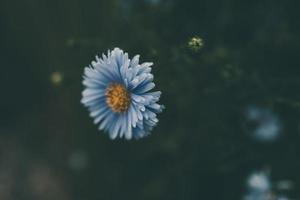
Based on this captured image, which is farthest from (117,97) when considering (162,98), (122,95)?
(162,98)

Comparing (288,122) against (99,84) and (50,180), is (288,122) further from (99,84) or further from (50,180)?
(50,180)

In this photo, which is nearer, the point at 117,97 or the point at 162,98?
the point at 117,97

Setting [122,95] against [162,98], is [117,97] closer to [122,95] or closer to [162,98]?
[122,95]

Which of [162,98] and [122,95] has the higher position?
[162,98]

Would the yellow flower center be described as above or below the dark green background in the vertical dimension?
below

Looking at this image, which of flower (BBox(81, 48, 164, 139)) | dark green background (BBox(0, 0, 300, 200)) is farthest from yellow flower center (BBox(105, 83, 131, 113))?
dark green background (BBox(0, 0, 300, 200))

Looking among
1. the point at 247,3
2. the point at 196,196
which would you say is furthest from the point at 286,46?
the point at 196,196

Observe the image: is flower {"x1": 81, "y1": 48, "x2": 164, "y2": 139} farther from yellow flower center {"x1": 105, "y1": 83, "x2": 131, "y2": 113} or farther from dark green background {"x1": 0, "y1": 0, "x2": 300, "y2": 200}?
dark green background {"x1": 0, "y1": 0, "x2": 300, "y2": 200}
